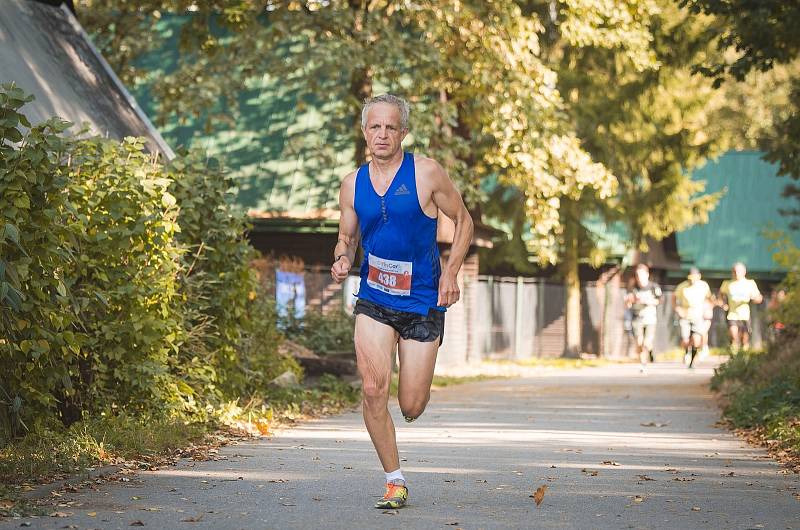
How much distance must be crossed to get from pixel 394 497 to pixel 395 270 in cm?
123

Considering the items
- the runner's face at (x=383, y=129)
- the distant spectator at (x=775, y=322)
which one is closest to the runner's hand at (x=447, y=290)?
the runner's face at (x=383, y=129)

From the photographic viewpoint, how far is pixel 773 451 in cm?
1229

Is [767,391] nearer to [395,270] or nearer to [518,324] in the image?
[395,270]

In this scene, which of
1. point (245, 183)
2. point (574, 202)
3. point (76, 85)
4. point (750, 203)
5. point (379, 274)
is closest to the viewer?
point (379, 274)

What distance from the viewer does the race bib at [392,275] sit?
825 cm

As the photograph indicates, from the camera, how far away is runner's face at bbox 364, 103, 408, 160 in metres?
8.20

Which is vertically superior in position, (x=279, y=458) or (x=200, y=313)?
(x=200, y=313)

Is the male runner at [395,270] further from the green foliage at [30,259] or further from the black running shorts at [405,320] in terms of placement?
the green foliage at [30,259]

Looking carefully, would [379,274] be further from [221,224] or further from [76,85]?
[76,85]

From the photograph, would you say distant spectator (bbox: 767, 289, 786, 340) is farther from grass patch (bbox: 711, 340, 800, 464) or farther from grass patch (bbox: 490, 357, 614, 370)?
grass patch (bbox: 490, 357, 614, 370)

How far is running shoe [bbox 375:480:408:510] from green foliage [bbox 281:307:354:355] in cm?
1221

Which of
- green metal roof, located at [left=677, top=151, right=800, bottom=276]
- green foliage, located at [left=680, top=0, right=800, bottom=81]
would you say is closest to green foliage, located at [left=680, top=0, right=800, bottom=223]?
green foliage, located at [left=680, top=0, right=800, bottom=81]

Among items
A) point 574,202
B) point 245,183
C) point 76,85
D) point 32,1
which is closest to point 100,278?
point 76,85

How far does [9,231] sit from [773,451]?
6720mm
